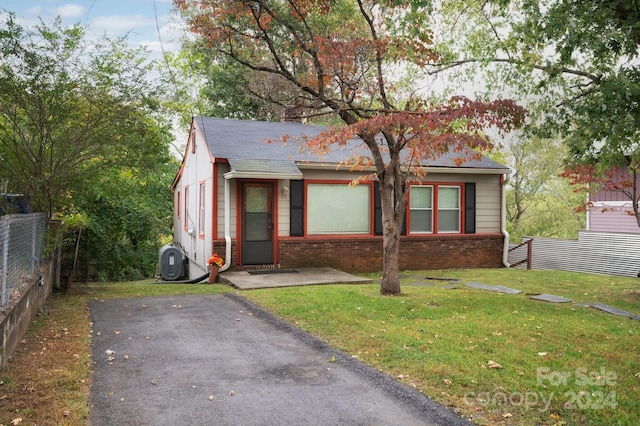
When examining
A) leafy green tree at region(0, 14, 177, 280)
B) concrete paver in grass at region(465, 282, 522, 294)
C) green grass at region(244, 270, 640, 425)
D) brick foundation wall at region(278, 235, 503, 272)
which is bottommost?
concrete paver in grass at region(465, 282, 522, 294)

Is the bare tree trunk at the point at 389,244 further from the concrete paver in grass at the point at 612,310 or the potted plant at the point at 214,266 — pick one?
the potted plant at the point at 214,266

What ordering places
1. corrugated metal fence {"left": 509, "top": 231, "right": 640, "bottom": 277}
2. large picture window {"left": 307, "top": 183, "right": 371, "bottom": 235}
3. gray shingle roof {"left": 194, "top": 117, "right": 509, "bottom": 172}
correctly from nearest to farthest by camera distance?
gray shingle roof {"left": 194, "top": 117, "right": 509, "bottom": 172}, large picture window {"left": 307, "top": 183, "right": 371, "bottom": 235}, corrugated metal fence {"left": 509, "top": 231, "right": 640, "bottom": 277}

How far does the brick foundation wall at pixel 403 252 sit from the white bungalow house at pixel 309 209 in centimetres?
3

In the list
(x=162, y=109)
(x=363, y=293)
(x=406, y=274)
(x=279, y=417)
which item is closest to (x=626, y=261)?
(x=406, y=274)

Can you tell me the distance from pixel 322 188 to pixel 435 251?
381 centimetres

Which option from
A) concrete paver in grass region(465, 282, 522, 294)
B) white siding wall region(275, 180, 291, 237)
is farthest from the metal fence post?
concrete paver in grass region(465, 282, 522, 294)

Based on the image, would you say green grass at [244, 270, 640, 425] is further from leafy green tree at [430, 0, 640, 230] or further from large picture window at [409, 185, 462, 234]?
large picture window at [409, 185, 462, 234]

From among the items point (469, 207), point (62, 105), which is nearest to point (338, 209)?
point (469, 207)

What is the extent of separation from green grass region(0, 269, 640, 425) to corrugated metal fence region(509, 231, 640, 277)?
16.5 feet

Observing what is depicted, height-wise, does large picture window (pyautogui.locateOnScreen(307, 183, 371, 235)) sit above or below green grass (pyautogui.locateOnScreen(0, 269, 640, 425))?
above

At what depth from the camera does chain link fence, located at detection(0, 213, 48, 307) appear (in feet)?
18.5

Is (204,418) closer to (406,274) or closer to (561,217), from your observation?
(406,274)

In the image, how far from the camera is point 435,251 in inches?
583

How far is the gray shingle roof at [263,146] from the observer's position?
41.7 ft
